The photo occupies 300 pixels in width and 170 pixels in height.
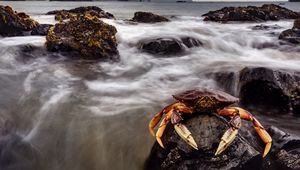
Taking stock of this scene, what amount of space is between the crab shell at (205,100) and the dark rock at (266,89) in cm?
311

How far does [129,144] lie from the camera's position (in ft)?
A: 21.7

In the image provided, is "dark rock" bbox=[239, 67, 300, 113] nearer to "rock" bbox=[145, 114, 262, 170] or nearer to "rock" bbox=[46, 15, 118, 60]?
"rock" bbox=[145, 114, 262, 170]

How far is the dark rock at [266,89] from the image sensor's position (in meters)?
8.04

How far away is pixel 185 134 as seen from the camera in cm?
482

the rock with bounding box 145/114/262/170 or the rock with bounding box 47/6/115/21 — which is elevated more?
the rock with bounding box 47/6/115/21

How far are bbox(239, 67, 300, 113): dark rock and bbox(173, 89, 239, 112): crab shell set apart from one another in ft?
10.2

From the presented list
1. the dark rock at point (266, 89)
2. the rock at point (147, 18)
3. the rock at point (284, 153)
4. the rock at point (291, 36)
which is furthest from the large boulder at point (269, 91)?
the rock at point (147, 18)

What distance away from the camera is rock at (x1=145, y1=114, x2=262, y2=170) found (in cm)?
490

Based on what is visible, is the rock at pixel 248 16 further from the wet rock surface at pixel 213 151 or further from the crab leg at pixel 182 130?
the crab leg at pixel 182 130

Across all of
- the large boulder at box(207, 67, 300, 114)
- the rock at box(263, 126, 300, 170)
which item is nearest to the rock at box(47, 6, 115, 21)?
the large boulder at box(207, 67, 300, 114)

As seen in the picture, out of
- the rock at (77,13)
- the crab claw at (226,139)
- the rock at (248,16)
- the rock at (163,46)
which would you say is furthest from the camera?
the rock at (248,16)

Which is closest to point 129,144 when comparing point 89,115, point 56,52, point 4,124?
point 89,115

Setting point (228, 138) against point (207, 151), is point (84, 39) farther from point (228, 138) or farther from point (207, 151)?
point (228, 138)

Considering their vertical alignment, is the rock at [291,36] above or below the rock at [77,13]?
below
